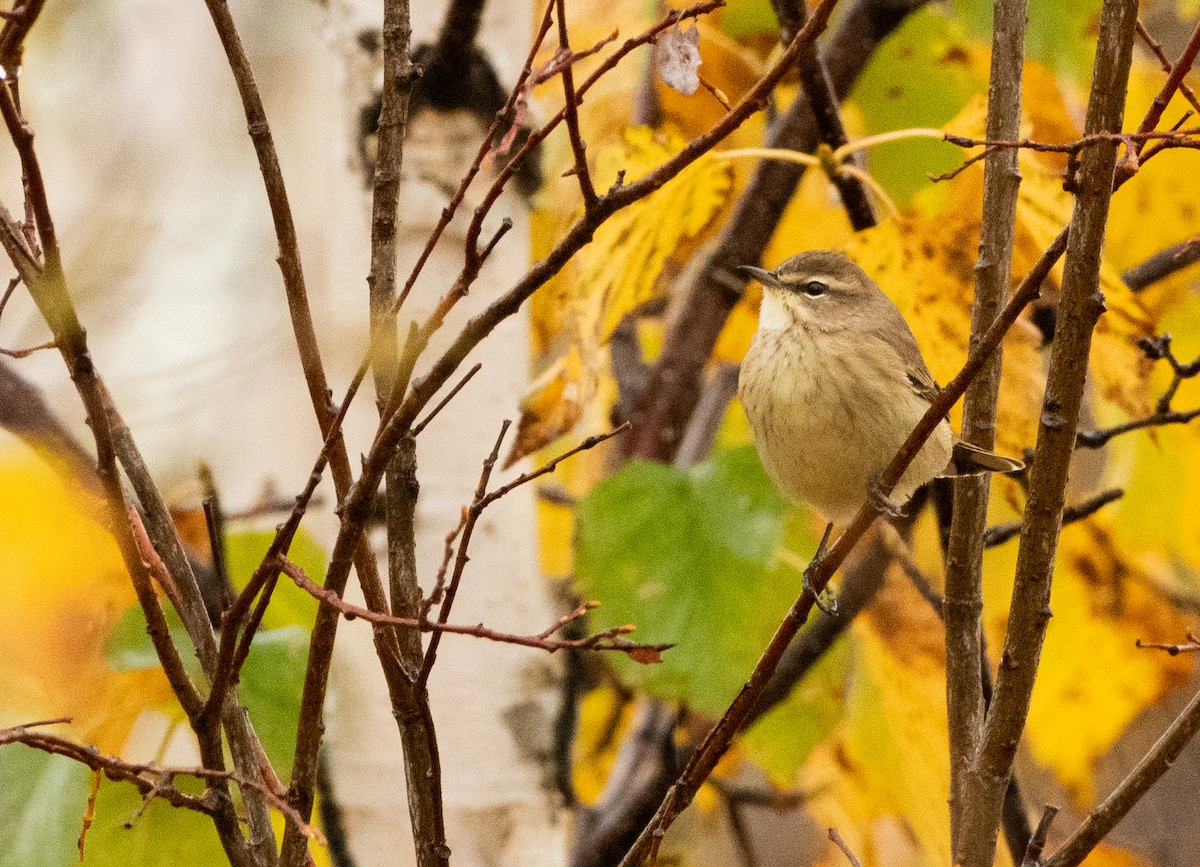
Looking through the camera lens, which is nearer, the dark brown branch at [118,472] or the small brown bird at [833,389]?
the dark brown branch at [118,472]

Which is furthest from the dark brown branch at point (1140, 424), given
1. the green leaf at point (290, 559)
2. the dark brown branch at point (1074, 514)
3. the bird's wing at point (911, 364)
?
the green leaf at point (290, 559)

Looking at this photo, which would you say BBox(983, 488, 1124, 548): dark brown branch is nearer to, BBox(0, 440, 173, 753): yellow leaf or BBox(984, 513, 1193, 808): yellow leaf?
BBox(984, 513, 1193, 808): yellow leaf

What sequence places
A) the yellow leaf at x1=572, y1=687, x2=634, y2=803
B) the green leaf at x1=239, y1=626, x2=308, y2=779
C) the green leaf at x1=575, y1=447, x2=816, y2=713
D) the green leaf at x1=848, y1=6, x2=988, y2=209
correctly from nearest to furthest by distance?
the green leaf at x1=239, y1=626, x2=308, y2=779, the green leaf at x1=575, y1=447, x2=816, y2=713, the green leaf at x1=848, y1=6, x2=988, y2=209, the yellow leaf at x1=572, y1=687, x2=634, y2=803

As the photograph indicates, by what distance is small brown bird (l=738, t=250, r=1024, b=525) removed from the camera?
64.9 inches

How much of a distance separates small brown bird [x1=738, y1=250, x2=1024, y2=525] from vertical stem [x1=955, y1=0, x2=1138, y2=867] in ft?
1.40

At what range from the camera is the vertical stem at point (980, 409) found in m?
1.26

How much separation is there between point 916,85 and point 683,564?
1027mm

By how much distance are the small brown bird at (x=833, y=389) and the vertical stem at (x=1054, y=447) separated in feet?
1.40

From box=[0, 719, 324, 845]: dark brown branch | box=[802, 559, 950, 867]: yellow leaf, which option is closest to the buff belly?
box=[802, 559, 950, 867]: yellow leaf

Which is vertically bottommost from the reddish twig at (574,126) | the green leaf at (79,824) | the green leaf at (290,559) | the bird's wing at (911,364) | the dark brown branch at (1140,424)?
the green leaf at (79,824)

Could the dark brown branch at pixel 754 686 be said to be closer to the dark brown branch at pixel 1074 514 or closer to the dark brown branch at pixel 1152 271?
the dark brown branch at pixel 1074 514

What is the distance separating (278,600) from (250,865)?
0.93 m

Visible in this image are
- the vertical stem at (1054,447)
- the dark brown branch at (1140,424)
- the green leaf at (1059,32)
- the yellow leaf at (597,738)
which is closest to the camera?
the vertical stem at (1054,447)

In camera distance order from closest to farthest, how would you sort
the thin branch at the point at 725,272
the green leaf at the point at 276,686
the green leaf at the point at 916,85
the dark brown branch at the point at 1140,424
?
the green leaf at the point at 276,686, the dark brown branch at the point at 1140,424, the thin branch at the point at 725,272, the green leaf at the point at 916,85
